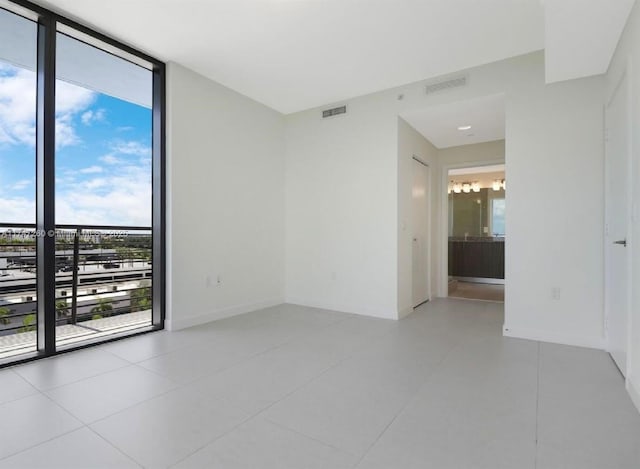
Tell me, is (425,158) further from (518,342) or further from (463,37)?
(518,342)

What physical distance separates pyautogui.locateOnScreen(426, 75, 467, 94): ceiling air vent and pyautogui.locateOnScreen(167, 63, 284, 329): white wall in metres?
2.23

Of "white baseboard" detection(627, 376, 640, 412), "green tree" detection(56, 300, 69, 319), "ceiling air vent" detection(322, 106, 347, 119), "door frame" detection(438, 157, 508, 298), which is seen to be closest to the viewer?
"white baseboard" detection(627, 376, 640, 412)

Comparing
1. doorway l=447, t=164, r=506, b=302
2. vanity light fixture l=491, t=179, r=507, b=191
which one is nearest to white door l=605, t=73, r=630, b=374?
doorway l=447, t=164, r=506, b=302

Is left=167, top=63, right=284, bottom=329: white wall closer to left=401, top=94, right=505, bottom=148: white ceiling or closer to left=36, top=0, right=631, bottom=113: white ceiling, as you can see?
left=36, top=0, right=631, bottom=113: white ceiling

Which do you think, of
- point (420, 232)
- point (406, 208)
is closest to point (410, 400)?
point (406, 208)

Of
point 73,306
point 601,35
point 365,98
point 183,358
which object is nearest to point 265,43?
point 365,98

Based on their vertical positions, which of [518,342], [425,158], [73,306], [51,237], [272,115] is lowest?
[518,342]

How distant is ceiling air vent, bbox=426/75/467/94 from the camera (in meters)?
3.60

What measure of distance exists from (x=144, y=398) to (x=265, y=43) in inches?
122

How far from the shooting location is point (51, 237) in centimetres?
271

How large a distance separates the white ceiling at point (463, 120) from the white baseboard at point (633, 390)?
2.75 meters

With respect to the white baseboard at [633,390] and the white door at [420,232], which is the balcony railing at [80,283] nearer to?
the white door at [420,232]

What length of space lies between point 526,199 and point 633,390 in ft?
6.03

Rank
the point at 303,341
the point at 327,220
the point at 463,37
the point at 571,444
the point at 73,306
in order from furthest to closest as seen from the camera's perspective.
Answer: the point at 327,220 < the point at 73,306 < the point at 303,341 < the point at 463,37 < the point at 571,444
